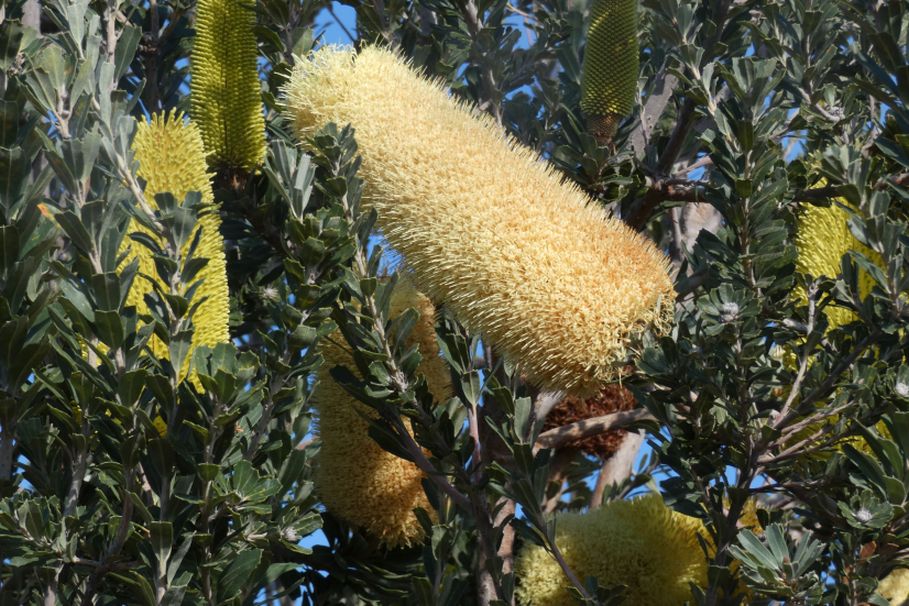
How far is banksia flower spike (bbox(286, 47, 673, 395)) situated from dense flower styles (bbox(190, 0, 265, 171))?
28 cm

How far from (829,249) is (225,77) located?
1346mm

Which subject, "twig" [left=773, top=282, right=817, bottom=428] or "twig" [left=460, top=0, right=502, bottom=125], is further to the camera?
"twig" [left=460, top=0, right=502, bottom=125]

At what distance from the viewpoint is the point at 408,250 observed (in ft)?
7.52

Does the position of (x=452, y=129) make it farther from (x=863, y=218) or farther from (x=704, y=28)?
(x=704, y=28)

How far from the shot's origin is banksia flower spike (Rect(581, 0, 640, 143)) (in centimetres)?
282

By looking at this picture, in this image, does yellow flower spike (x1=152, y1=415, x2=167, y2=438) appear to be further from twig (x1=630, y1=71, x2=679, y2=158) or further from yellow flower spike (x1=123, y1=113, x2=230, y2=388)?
twig (x1=630, y1=71, x2=679, y2=158)

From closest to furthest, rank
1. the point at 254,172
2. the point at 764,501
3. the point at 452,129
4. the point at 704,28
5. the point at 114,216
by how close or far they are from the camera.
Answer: the point at 114,216, the point at 452,129, the point at 254,172, the point at 704,28, the point at 764,501

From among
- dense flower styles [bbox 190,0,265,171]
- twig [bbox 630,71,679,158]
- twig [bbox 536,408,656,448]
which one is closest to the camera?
dense flower styles [bbox 190,0,265,171]

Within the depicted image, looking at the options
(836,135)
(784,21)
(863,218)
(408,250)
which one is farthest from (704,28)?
(408,250)

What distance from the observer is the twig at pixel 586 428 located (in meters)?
3.11

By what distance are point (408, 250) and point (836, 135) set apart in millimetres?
1143

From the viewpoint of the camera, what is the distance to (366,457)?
293 centimetres

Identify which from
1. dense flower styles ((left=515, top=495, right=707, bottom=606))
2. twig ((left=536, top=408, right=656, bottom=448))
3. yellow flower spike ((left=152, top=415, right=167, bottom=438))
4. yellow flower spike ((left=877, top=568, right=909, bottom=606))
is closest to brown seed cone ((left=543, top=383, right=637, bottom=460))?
twig ((left=536, top=408, right=656, bottom=448))

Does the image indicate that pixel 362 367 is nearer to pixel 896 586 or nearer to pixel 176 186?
pixel 176 186
